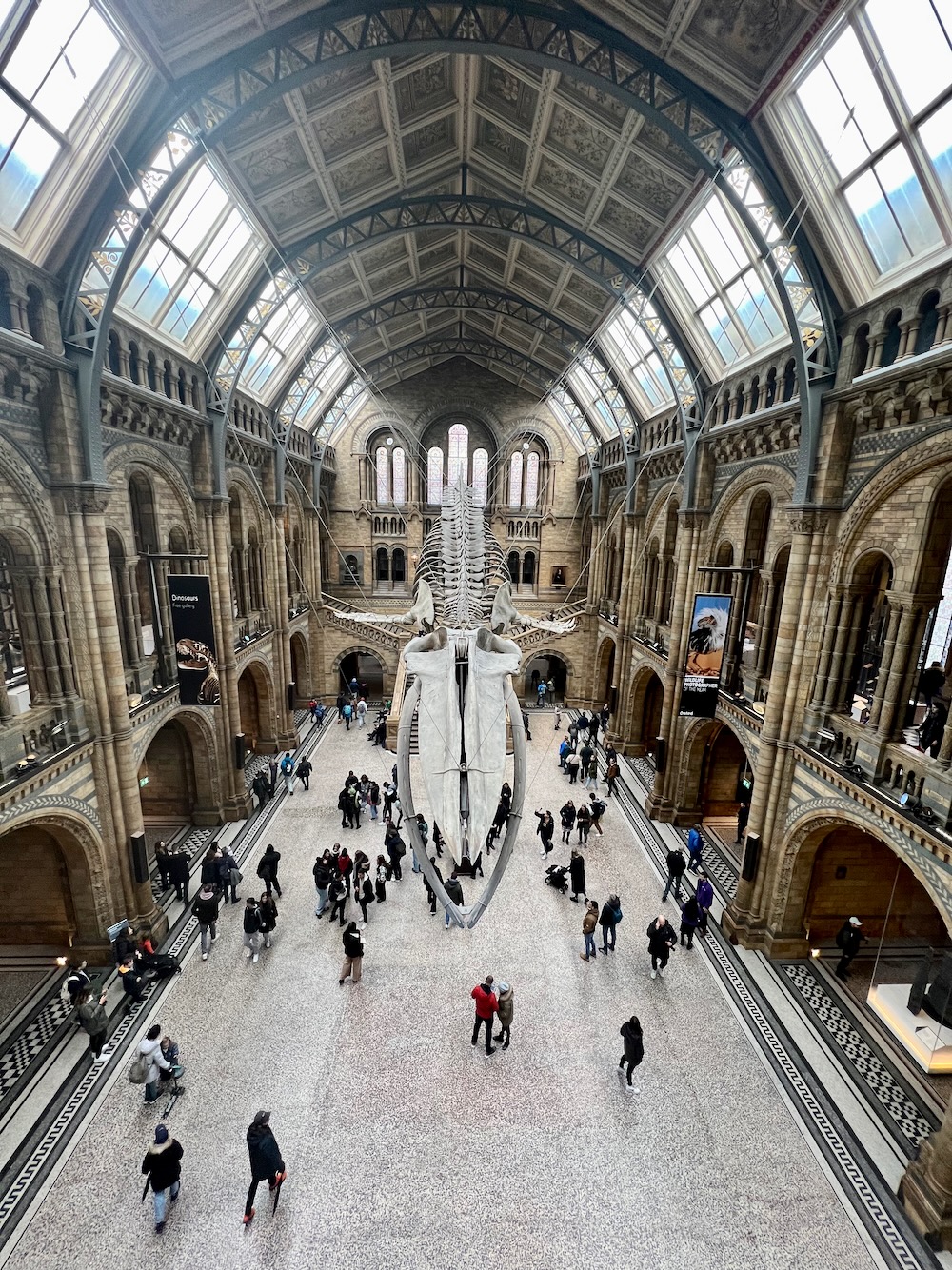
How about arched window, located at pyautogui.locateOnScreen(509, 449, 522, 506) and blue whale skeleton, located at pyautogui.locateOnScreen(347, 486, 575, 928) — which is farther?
arched window, located at pyautogui.locateOnScreen(509, 449, 522, 506)

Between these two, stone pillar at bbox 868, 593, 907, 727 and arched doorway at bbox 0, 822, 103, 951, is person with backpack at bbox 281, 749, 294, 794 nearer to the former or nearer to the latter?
arched doorway at bbox 0, 822, 103, 951

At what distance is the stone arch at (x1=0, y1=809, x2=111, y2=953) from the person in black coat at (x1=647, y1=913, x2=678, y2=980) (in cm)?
951

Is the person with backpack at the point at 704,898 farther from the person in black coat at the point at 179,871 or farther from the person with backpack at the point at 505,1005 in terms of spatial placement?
the person in black coat at the point at 179,871

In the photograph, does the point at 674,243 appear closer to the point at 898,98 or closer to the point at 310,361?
the point at 898,98

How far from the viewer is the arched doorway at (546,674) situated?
29.0 metres

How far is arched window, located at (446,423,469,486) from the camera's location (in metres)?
28.7

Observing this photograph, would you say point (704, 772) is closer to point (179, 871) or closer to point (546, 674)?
point (179, 871)

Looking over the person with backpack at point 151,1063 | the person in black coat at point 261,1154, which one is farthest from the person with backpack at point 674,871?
the person with backpack at point 151,1063

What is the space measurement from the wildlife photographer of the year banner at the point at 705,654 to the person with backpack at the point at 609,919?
13.7 feet

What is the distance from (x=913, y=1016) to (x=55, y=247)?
1653cm

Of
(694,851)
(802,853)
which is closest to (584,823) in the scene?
(694,851)

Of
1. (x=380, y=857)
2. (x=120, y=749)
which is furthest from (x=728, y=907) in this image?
(x=120, y=749)

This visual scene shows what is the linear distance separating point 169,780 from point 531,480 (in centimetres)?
2091

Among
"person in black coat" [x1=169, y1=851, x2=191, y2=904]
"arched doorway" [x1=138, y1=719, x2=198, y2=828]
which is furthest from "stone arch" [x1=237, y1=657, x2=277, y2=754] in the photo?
"person in black coat" [x1=169, y1=851, x2=191, y2=904]
